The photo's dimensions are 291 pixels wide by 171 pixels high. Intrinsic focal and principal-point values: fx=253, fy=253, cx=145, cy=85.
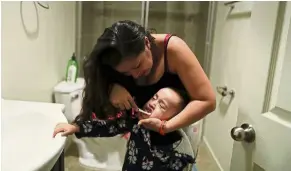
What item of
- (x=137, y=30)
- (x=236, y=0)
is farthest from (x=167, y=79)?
(x=236, y=0)

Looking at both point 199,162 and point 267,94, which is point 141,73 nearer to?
point 267,94

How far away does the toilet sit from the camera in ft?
6.11

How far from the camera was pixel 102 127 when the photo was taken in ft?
2.99

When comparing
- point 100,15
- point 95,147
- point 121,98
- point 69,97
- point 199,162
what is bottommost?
point 199,162

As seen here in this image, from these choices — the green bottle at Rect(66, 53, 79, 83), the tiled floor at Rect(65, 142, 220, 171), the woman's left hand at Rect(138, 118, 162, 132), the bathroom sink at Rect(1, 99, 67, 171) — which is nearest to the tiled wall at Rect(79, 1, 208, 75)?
the green bottle at Rect(66, 53, 79, 83)

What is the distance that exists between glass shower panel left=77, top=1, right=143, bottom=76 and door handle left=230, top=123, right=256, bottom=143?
6.36ft

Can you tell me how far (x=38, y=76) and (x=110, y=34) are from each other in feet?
3.37

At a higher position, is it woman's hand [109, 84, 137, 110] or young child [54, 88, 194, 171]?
woman's hand [109, 84, 137, 110]

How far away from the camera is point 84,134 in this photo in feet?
2.97

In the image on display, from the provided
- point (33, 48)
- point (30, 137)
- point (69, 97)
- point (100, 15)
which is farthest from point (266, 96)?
point (100, 15)

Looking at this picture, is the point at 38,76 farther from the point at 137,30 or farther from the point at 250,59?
the point at 250,59

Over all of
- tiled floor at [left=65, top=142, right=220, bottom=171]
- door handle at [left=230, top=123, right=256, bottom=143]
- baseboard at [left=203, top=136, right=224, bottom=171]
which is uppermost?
door handle at [left=230, top=123, right=256, bottom=143]

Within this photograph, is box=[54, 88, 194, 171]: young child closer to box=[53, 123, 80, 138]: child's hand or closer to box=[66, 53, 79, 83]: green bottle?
box=[53, 123, 80, 138]: child's hand

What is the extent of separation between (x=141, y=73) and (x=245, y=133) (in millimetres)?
366
